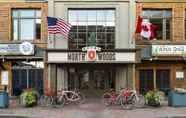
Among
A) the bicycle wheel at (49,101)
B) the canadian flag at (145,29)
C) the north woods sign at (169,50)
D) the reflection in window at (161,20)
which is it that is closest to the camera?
the bicycle wheel at (49,101)

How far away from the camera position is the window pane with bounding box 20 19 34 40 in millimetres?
31984

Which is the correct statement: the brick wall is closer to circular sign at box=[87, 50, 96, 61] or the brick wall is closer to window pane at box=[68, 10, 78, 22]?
window pane at box=[68, 10, 78, 22]

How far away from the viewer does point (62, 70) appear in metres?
31.8

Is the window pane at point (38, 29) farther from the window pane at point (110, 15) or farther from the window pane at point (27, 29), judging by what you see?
the window pane at point (110, 15)

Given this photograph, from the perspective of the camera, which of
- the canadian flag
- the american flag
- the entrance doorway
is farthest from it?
the entrance doorway

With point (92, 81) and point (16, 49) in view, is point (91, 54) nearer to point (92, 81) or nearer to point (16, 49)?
point (92, 81)

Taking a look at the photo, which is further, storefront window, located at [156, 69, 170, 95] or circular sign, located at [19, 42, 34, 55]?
storefront window, located at [156, 69, 170, 95]

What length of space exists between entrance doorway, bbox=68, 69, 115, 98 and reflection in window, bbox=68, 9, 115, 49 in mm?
2008

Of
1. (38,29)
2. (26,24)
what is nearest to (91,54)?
(38,29)

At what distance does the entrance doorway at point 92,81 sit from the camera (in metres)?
32.4

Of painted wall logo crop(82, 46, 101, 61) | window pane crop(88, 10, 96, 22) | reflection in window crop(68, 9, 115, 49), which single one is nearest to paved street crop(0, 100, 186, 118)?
painted wall logo crop(82, 46, 101, 61)

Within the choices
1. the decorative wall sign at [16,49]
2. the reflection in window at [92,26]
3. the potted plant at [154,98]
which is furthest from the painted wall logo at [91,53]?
the potted plant at [154,98]

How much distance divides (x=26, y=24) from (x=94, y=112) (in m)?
11.1

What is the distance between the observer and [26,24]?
1264 inches
